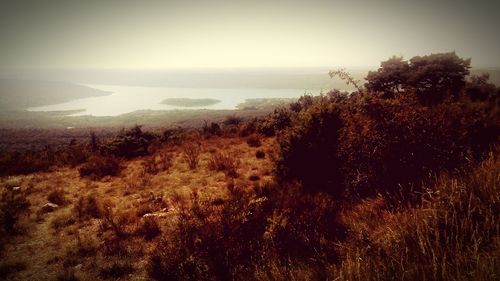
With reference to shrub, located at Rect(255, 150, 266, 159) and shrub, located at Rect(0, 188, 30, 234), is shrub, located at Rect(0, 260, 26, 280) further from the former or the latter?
shrub, located at Rect(255, 150, 266, 159)

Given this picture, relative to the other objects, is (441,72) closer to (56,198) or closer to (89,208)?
(89,208)

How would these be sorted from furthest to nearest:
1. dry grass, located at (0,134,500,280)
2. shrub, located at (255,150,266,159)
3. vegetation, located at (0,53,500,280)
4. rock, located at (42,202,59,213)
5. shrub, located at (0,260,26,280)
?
shrub, located at (255,150,266,159), rock, located at (42,202,59,213), shrub, located at (0,260,26,280), vegetation, located at (0,53,500,280), dry grass, located at (0,134,500,280)

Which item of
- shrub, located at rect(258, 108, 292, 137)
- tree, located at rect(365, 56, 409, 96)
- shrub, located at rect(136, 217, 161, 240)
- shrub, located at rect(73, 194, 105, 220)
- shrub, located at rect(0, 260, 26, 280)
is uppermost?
tree, located at rect(365, 56, 409, 96)

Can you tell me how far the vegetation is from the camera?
9.71 feet

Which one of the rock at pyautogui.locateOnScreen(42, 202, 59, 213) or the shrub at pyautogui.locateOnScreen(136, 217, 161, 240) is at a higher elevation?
the shrub at pyautogui.locateOnScreen(136, 217, 161, 240)

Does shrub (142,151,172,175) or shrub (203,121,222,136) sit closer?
shrub (142,151,172,175)

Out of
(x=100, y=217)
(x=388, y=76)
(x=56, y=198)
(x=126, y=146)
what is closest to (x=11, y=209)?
(x=56, y=198)

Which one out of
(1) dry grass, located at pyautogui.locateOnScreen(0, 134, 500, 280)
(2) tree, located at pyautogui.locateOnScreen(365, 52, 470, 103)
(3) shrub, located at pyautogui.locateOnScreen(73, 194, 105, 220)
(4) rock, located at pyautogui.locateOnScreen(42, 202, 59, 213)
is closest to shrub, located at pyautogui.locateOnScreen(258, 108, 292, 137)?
(1) dry grass, located at pyautogui.locateOnScreen(0, 134, 500, 280)

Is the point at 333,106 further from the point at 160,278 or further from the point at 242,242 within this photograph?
the point at 160,278

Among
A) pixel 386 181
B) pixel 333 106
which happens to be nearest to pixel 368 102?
pixel 333 106

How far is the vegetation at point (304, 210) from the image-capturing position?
296 centimetres

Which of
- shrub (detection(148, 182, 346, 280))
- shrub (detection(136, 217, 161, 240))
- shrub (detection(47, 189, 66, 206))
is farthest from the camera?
shrub (detection(47, 189, 66, 206))

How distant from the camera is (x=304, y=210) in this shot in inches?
209

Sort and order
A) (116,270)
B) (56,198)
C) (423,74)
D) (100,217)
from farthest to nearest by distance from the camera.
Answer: (423,74) < (56,198) < (100,217) < (116,270)
